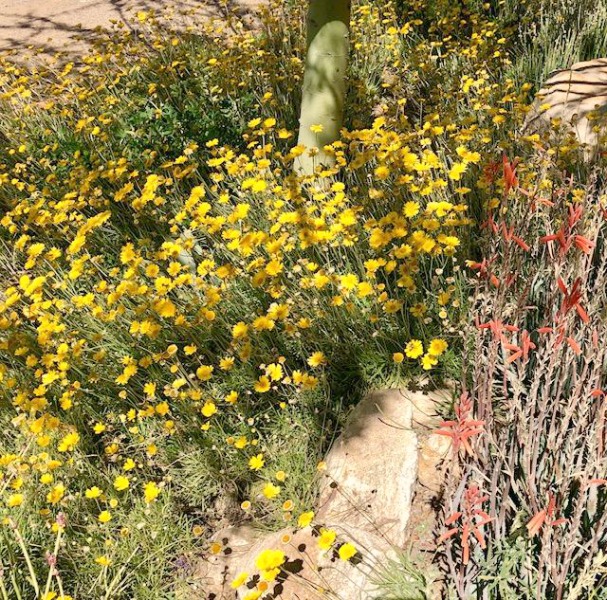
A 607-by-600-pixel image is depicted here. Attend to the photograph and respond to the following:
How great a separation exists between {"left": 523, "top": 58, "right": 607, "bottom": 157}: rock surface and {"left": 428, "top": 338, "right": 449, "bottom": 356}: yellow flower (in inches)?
59.9

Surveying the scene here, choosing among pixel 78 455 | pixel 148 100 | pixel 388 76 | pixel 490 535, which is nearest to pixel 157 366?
pixel 78 455

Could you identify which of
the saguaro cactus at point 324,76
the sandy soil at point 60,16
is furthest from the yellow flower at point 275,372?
the sandy soil at point 60,16

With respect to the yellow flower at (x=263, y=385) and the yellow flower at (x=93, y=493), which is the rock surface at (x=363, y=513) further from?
the yellow flower at (x=93, y=493)

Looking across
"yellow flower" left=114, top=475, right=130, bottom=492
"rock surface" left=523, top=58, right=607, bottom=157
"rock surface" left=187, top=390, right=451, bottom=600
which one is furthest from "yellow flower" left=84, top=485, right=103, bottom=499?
"rock surface" left=523, top=58, right=607, bottom=157

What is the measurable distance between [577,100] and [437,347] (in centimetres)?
233

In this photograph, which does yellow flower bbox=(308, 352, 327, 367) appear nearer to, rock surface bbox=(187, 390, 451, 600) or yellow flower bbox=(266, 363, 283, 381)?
yellow flower bbox=(266, 363, 283, 381)

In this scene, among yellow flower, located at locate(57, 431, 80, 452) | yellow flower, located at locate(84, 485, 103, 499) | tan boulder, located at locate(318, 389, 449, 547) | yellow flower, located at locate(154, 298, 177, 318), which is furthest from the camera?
yellow flower, located at locate(154, 298, 177, 318)

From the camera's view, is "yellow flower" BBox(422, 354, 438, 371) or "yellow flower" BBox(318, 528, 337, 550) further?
"yellow flower" BBox(422, 354, 438, 371)

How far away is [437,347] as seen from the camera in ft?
7.84

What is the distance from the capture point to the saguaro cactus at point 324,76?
3.38m

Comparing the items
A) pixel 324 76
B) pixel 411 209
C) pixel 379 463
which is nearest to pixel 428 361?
pixel 379 463

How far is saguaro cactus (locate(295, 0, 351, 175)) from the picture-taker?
133 inches

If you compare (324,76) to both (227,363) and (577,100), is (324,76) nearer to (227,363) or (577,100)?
(577,100)

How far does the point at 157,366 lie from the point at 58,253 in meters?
0.90
